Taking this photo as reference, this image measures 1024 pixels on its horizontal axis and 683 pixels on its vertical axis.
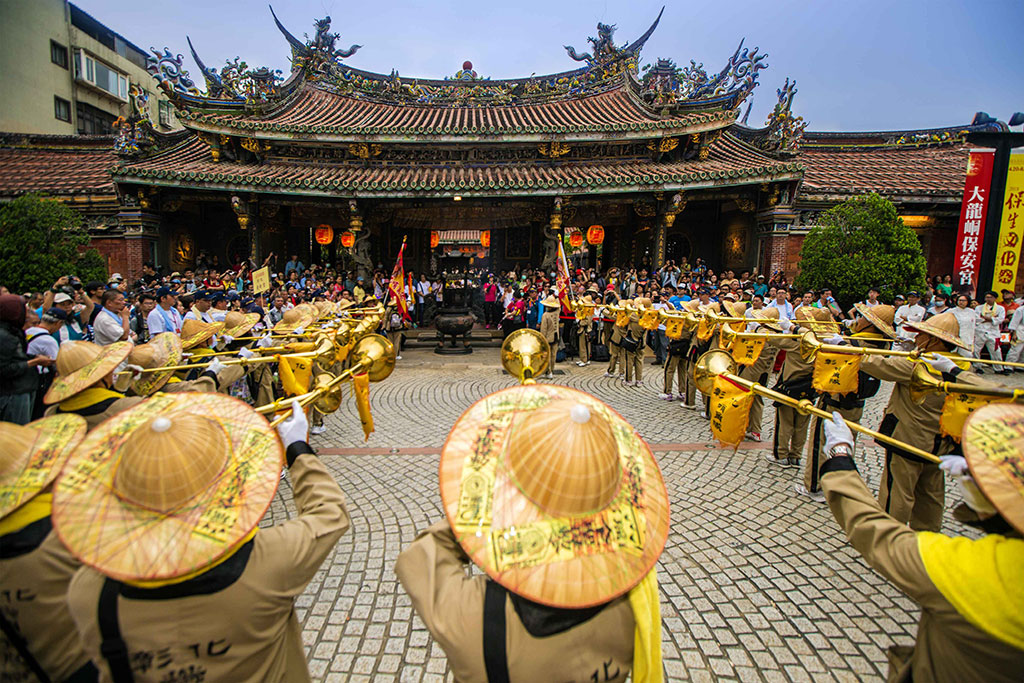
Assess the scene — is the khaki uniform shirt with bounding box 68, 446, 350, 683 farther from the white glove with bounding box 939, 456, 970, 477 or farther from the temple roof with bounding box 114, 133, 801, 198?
the temple roof with bounding box 114, 133, 801, 198

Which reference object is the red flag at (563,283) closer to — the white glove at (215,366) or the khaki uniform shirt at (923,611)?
the white glove at (215,366)

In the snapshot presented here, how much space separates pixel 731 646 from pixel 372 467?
404cm

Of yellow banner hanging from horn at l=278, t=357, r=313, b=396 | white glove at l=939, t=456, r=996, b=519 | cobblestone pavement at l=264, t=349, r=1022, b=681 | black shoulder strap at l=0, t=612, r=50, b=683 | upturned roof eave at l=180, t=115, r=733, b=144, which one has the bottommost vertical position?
cobblestone pavement at l=264, t=349, r=1022, b=681

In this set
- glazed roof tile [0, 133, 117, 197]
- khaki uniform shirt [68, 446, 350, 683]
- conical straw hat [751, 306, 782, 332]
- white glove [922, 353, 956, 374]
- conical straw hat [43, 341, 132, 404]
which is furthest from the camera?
glazed roof tile [0, 133, 117, 197]

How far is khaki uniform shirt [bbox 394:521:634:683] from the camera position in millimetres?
1314

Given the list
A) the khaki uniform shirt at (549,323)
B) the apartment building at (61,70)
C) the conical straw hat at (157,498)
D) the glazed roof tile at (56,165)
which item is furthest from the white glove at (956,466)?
the apartment building at (61,70)

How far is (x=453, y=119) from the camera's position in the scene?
1602cm

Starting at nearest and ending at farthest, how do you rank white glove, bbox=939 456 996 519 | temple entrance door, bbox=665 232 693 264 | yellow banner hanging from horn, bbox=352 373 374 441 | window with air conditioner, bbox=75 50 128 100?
white glove, bbox=939 456 996 519, yellow banner hanging from horn, bbox=352 373 374 441, temple entrance door, bbox=665 232 693 264, window with air conditioner, bbox=75 50 128 100

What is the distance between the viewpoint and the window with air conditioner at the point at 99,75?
23.0 metres

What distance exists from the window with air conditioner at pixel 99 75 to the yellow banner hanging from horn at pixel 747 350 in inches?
1316

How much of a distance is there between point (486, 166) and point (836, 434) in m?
13.6

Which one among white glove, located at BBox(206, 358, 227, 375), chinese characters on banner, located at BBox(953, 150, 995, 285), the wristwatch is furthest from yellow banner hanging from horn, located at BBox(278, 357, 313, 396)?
chinese characters on banner, located at BBox(953, 150, 995, 285)

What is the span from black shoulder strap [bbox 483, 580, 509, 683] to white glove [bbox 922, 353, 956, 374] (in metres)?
4.02

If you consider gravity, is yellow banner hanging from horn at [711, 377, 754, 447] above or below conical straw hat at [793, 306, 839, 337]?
below
